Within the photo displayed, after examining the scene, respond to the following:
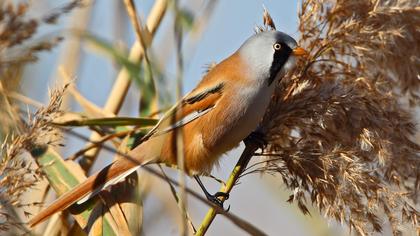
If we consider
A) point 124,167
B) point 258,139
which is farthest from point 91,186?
point 258,139

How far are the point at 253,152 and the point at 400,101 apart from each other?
60 centimetres

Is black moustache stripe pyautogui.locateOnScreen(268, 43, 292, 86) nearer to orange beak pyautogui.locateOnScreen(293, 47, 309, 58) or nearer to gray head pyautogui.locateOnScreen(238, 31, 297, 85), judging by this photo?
gray head pyautogui.locateOnScreen(238, 31, 297, 85)

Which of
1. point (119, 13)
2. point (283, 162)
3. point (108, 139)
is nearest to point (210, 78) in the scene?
point (108, 139)

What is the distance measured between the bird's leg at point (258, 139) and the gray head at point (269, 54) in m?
0.31

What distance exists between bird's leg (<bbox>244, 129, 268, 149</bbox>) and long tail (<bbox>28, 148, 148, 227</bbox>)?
1.51 feet

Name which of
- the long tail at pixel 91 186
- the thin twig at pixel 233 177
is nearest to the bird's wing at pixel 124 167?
the long tail at pixel 91 186

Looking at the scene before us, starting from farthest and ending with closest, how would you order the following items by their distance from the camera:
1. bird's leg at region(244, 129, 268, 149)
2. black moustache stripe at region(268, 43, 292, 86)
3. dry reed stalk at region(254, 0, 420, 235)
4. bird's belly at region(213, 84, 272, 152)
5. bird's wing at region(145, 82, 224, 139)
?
bird's wing at region(145, 82, 224, 139), black moustache stripe at region(268, 43, 292, 86), bird's belly at region(213, 84, 272, 152), bird's leg at region(244, 129, 268, 149), dry reed stalk at region(254, 0, 420, 235)

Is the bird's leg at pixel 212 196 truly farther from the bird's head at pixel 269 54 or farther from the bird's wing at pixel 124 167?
the bird's head at pixel 269 54

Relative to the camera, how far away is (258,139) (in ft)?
7.19

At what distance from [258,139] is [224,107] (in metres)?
0.49

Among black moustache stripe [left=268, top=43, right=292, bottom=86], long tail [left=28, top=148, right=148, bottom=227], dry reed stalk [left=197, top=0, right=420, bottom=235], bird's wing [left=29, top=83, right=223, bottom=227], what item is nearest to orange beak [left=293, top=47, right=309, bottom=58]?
dry reed stalk [left=197, top=0, right=420, bottom=235]

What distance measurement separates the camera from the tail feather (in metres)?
1.93

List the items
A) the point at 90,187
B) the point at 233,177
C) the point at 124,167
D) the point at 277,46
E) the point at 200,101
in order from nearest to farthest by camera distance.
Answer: the point at 233,177, the point at 90,187, the point at 124,167, the point at 277,46, the point at 200,101

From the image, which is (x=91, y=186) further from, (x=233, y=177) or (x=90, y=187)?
(x=233, y=177)
